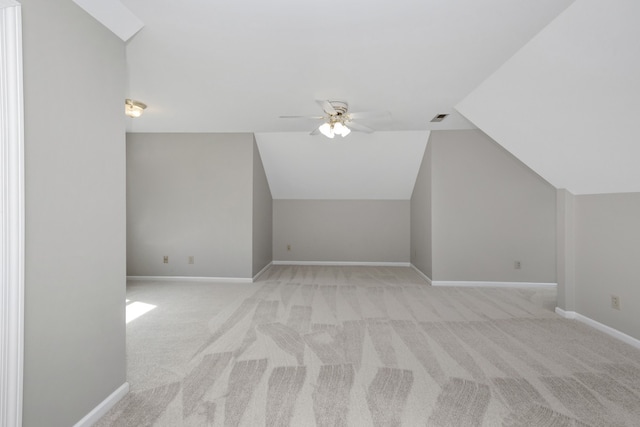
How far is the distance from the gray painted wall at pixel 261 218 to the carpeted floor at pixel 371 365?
5.30ft

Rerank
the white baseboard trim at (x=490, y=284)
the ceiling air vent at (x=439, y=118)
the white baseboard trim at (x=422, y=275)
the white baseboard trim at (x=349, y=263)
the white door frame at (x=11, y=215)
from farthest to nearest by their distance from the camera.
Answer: the white baseboard trim at (x=349, y=263), the white baseboard trim at (x=422, y=275), the white baseboard trim at (x=490, y=284), the ceiling air vent at (x=439, y=118), the white door frame at (x=11, y=215)

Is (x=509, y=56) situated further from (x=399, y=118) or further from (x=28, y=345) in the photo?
(x=28, y=345)

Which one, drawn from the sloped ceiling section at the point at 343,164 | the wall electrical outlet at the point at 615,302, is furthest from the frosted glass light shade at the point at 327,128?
the wall electrical outlet at the point at 615,302

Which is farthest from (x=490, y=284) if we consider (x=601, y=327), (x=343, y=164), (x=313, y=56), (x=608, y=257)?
(x=313, y=56)

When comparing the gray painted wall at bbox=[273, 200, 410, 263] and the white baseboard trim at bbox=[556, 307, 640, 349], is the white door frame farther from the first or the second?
the gray painted wall at bbox=[273, 200, 410, 263]

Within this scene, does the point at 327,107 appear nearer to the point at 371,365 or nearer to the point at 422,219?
the point at 371,365

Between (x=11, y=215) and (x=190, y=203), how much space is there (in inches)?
175

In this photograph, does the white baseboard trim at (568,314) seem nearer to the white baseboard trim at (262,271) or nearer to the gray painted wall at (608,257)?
the gray painted wall at (608,257)

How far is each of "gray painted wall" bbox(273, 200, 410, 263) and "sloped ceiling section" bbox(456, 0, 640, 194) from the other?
363cm

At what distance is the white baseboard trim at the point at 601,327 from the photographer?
3.03m

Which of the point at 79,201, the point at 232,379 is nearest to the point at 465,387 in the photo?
the point at 232,379

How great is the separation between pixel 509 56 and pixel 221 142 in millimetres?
4298

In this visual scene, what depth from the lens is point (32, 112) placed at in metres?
1.57

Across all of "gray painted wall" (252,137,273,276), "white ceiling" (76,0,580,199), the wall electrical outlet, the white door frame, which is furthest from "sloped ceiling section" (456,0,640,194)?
"gray painted wall" (252,137,273,276)
